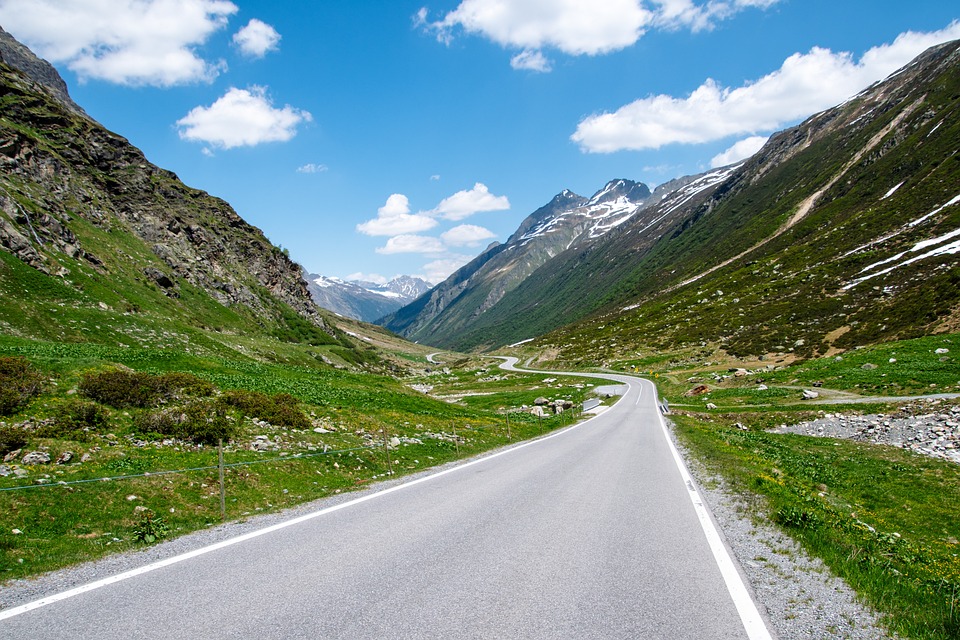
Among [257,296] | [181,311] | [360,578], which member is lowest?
[360,578]

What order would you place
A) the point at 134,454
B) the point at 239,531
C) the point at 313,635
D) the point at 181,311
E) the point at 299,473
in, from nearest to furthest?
1. the point at 313,635
2. the point at 239,531
3. the point at 134,454
4. the point at 299,473
5. the point at 181,311

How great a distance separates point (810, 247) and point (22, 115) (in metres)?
144

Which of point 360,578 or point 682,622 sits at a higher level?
point 360,578

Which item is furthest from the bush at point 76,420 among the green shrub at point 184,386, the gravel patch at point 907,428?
the gravel patch at point 907,428

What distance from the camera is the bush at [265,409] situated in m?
17.4

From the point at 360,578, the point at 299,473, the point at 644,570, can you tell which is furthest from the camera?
the point at 299,473

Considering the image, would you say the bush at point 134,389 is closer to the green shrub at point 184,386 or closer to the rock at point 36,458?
the green shrub at point 184,386

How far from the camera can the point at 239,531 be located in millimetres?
8852

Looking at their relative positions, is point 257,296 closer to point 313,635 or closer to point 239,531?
point 239,531

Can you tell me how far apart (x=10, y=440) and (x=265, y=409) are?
751 centimetres

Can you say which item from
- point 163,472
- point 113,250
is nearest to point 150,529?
point 163,472

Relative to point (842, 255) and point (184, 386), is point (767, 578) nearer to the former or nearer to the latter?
point (184, 386)

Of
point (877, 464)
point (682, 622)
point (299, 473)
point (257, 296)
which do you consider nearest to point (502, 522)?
point (682, 622)

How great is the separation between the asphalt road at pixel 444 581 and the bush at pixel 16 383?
1011cm
